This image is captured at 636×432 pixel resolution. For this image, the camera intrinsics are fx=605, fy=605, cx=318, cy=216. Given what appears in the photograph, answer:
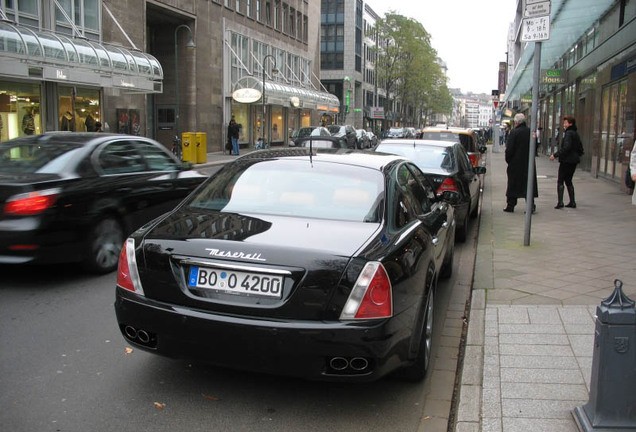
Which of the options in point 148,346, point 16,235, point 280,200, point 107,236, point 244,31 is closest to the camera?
point 148,346

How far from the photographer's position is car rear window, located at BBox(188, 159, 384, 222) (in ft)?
13.4

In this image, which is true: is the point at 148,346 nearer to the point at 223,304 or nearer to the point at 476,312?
the point at 223,304

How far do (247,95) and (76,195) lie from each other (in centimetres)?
3237

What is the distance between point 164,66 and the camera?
37.2 m

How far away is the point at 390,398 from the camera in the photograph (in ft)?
12.8

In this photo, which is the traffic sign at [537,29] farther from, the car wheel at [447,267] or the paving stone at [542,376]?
the paving stone at [542,376]

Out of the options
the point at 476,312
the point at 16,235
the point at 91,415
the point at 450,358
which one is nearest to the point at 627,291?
the point at 476,312

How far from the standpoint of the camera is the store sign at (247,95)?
37756 mm

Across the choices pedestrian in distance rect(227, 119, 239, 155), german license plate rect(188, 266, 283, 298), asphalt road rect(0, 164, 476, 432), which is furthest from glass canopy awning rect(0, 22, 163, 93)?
german license plate rect(188, 266, 283, 298)

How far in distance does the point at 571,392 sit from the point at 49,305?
4505mm

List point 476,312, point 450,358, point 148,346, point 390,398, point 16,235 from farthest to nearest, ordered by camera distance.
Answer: point 16,235 < point 476,312 < point 450,358 < point 390,398 < point 148,346

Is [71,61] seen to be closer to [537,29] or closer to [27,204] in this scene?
[27,204]

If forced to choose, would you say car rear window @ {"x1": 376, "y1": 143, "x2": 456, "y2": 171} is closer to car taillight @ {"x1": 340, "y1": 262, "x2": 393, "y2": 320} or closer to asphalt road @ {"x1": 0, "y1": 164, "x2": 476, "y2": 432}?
asphalt road @ {"x1": 0, "y1": 164, "x2": 476, "y2": 432}

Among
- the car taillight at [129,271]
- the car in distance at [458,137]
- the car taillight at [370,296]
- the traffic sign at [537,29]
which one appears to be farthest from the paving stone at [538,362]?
the car in distance at [458,137]
